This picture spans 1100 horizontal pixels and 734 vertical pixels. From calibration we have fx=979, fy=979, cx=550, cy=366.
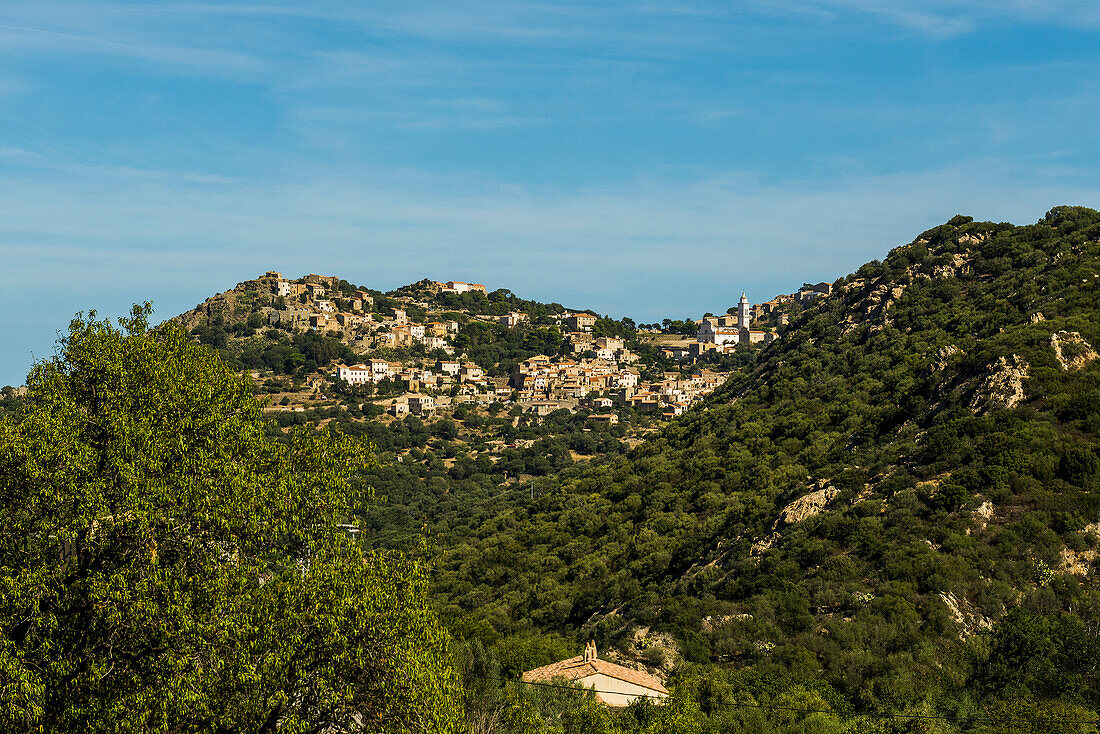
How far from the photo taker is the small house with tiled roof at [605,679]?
1123 inches

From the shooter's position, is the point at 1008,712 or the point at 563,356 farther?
the point at 563,356

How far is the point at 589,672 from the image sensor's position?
29516 millimetres

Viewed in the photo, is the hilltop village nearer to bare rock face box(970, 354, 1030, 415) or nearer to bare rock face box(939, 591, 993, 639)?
bare rock face box(970, 354, 1030, 415)

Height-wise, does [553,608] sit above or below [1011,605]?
below

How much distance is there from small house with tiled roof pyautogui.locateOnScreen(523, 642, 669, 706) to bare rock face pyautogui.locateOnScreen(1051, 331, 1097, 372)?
20543mm

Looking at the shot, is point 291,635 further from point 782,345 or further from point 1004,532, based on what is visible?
point 782,345

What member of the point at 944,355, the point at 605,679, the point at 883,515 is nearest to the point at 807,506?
the point at 883,515

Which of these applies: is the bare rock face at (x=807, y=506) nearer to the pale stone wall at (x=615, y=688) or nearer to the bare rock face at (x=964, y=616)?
the bare rock face at (x=964, y=616)

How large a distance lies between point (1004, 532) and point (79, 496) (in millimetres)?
28117

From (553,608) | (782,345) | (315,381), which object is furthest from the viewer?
(315,381)

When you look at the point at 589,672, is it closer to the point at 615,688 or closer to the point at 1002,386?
the point at 615,688

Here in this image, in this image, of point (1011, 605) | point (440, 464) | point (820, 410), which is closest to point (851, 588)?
point (1011, 605)

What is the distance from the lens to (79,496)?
38.3 feet

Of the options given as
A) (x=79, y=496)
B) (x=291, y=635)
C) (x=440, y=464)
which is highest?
(x=79, y=496)
